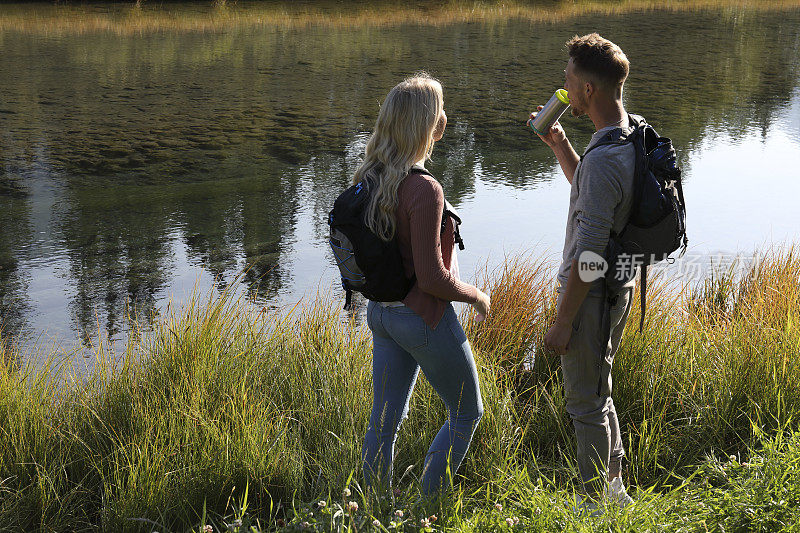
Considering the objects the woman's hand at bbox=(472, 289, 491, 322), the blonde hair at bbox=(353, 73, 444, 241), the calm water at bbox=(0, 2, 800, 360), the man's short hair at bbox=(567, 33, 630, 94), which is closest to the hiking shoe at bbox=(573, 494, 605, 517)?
the woman's hand at bbox=(472, 289, 491, 322)

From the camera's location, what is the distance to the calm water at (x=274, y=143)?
19.9ft

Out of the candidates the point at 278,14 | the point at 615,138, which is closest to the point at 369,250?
the point at 615,138

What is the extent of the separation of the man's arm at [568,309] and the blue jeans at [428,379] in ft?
0.87

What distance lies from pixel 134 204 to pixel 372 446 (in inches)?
219

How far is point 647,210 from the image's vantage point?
95.7 inches

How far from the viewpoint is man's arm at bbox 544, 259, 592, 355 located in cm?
247

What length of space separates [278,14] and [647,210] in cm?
1998

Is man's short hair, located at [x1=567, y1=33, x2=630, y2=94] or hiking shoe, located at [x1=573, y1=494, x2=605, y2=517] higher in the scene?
man's short hair, located at [x1=567, y1=33, x2=630, y2=94]

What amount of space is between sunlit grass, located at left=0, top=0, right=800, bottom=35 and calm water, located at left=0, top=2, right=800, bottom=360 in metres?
0.17

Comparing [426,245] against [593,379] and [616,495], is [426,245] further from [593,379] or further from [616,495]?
[616,495]

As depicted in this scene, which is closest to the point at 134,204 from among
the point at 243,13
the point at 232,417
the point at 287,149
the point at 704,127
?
the point at 287,149

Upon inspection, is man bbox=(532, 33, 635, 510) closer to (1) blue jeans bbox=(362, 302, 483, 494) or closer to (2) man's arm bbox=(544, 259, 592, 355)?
(2) man's arm bbox=(544, 259, 592, 355)

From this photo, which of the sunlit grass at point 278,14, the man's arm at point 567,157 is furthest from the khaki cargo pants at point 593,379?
the sunlit grass at point 278,14

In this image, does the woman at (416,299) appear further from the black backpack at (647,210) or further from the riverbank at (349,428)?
the black backpack at (647,210)
